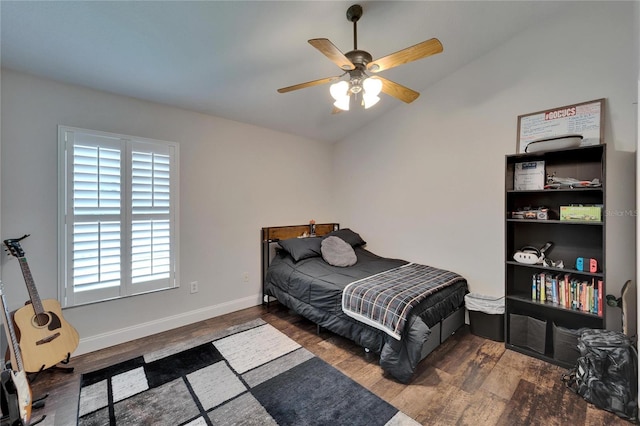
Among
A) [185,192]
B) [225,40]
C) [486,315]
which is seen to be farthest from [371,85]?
[486,315]

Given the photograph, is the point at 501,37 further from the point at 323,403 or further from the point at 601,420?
the point at 323,403

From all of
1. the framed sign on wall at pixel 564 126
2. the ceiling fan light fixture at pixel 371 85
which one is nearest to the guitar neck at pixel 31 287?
the ceiling fan light fixture at pixel 371 85

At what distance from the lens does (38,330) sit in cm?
197

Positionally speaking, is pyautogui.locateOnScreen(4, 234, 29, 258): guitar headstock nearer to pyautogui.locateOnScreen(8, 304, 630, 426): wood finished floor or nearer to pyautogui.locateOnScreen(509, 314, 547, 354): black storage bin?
pyautogui.locateOnScreen(8, 304, 630, 426): wood finished floor

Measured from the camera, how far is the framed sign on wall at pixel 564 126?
2240mm

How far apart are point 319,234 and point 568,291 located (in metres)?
2.95

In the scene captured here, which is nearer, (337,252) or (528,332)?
(528,332)

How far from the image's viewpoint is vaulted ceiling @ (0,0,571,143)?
1769 mm

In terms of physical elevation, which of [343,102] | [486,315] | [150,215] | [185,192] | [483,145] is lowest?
[486,315]

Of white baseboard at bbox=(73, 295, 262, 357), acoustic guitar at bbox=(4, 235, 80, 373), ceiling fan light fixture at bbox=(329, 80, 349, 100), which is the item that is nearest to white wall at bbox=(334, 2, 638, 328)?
ceiling fan light fixture at bbox=(329, 80, 349, 100)

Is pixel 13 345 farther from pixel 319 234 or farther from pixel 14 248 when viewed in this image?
pixel 319 234

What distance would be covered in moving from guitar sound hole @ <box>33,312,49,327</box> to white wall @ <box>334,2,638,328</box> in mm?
3524

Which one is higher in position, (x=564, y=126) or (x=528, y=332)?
(x=564, y=126)

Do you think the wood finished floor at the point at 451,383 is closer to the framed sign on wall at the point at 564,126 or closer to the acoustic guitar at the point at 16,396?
the acoustic guitar at the point at 16,396
